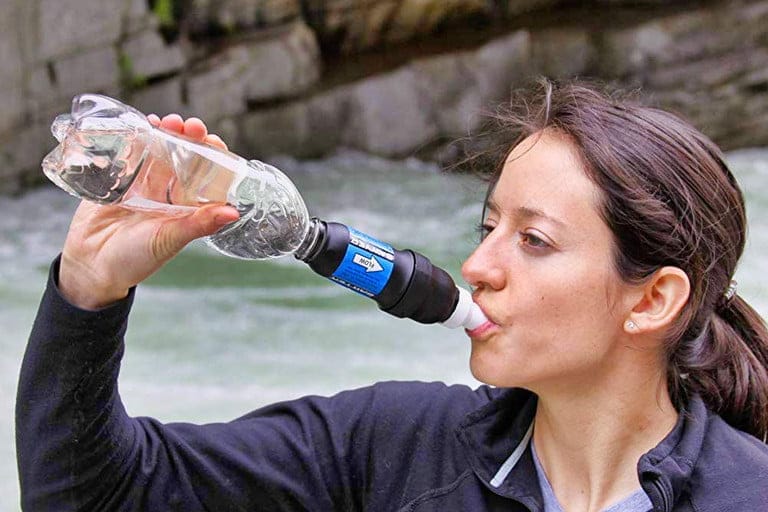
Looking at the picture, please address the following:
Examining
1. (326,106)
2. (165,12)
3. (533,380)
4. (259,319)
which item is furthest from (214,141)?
(326,106)

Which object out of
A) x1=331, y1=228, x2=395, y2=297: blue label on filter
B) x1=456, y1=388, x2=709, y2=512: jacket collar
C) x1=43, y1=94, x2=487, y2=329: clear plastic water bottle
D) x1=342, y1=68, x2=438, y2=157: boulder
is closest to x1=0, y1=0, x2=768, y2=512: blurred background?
x1=342, y1=68, x2=438, y2=157: boulder

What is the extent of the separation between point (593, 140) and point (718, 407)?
0.41m

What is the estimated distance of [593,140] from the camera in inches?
59.1

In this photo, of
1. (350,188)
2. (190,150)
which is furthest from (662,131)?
(350,188)

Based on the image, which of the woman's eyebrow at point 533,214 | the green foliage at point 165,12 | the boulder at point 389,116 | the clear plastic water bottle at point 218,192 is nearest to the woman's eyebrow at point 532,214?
the woman's eyebrow at point 533,214

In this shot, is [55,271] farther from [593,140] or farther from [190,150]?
[593,140]

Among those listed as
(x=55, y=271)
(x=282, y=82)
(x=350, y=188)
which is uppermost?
(x=55, y=271)

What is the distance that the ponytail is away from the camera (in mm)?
1562

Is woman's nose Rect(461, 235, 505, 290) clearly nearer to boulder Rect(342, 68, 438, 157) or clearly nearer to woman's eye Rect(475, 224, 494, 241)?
woman's eye Rect(475, 224, 494, 241)

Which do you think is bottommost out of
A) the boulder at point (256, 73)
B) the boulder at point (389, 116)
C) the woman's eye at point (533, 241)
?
the boulder at point (389, 116)

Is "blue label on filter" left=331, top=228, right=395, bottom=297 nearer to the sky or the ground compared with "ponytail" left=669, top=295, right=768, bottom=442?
nearer to the sky

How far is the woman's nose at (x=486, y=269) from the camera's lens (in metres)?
1.48

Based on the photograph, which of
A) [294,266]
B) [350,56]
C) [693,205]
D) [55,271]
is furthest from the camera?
[350,56]

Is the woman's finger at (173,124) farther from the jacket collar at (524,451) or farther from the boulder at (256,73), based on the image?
the boulder at (256,73)
